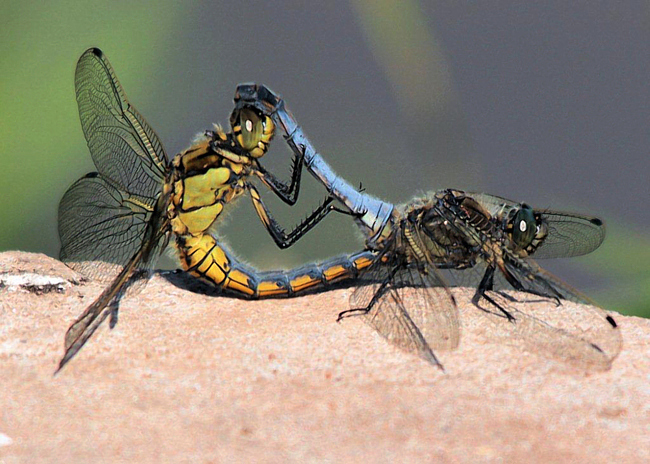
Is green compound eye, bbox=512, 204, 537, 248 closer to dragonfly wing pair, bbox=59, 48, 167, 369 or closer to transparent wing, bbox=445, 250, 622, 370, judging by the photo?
transparent wing, bbox=445, 250, 622, 370

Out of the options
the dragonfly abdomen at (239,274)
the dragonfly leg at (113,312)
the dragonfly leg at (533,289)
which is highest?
the dragonfly leg at (533,289)

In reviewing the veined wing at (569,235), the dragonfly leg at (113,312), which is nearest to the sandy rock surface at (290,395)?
the dragonfly leg at (113,312)

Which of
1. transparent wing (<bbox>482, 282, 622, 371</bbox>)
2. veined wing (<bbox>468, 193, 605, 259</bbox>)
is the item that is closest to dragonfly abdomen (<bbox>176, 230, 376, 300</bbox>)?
transparent wing (<bbox>482, 282, 622, 371</bbox>)

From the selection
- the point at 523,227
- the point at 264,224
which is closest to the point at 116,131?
the point at 264,224

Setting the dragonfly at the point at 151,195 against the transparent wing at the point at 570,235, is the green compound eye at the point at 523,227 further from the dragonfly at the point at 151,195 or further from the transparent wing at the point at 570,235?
the dragonfly at the point at 151,195

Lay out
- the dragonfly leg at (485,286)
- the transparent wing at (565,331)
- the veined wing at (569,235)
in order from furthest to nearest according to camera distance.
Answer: the veined wing at (569,235), the dragonfly leg at (485,286), the transparent wing at (565,331)

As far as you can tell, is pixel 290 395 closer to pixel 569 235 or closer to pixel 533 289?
pixel 533 289

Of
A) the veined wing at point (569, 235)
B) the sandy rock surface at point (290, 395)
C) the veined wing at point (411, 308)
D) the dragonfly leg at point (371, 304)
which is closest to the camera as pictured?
the sandy rock surface at point (290, 395)

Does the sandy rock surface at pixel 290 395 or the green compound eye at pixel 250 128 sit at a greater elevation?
the green compound eye at pixel 250 128
